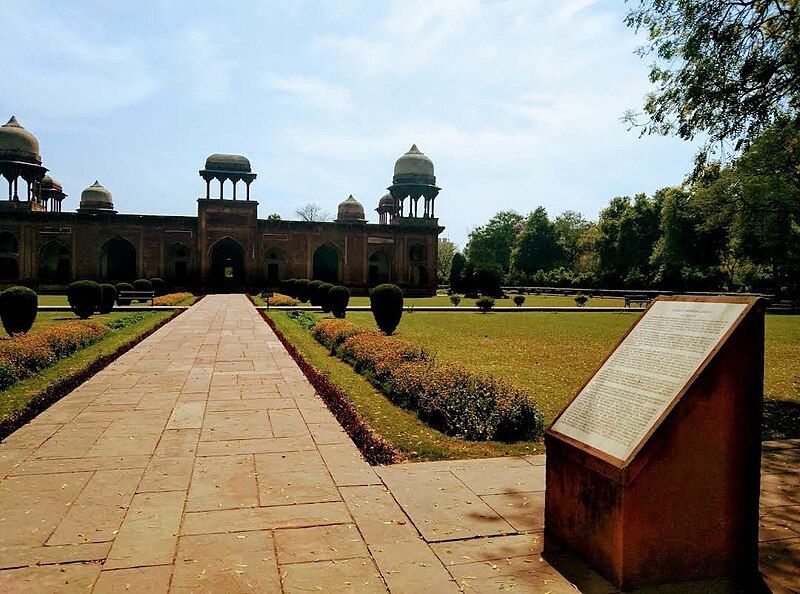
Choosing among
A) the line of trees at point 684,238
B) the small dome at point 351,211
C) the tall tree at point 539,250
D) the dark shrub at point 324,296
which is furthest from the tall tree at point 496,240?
the dark shrub at point 324,296

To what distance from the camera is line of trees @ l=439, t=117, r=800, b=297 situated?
1102 cm

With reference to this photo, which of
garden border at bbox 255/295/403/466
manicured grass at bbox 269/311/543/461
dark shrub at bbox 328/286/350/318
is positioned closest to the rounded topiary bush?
dark shrub at bbox 328/286/350/318

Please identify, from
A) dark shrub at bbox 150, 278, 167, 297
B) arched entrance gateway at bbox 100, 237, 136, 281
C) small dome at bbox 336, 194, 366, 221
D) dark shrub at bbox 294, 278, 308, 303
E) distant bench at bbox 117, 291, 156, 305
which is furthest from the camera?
small dome at bbox 336, 194, 366, 221

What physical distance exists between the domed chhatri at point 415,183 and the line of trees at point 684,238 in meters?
6.20

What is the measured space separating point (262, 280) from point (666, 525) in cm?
4297

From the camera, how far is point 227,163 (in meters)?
43.8

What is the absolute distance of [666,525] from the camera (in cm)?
288

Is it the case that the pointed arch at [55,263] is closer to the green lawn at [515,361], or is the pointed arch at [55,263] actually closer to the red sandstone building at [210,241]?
the red sandstone building at [210,241]

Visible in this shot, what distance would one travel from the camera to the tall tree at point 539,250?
64.2m

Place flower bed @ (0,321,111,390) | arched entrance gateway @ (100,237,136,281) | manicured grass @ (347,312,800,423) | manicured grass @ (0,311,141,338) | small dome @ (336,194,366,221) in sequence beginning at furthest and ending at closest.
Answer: small dome @ (336,194,366,221) → arched entrance gateway @ (100,237,136,281) → manicured grass @ (0,311,141,338) → manicured grass @ (347,312,800,423) → flower bed @ (0,321,111,390)

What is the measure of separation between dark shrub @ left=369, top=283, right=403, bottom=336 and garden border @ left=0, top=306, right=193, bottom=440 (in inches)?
246

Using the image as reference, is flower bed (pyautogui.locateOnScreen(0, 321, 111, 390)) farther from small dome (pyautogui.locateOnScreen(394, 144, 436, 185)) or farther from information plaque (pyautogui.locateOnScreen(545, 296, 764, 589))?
small dome (pyautogui.locateOnScreen(394, 144, 436, 185))

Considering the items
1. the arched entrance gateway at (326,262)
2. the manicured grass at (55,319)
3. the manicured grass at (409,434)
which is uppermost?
the arched entrance gateway at (326,262)

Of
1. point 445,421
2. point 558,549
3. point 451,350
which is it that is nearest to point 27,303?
point 451,350
